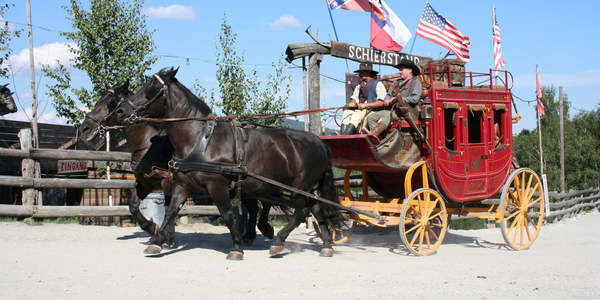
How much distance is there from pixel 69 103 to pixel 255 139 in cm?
779

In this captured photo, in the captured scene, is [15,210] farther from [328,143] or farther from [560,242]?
[560,242]

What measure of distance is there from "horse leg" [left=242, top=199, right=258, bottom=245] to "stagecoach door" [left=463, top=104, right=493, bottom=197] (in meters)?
3.22

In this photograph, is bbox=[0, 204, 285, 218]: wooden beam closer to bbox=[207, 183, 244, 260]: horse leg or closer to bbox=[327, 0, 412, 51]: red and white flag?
bbox=[207, 183, 244, 260]: horse leg

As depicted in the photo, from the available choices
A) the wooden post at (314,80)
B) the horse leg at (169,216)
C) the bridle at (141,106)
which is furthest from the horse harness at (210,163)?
the wooden post at (314,80)

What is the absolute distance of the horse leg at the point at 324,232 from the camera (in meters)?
7.61

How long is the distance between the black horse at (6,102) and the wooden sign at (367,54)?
9406 millimetres

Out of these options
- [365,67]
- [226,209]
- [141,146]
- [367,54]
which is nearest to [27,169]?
[141,146]

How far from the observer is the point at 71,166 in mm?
19062

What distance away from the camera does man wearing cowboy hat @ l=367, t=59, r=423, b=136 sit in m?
7.80

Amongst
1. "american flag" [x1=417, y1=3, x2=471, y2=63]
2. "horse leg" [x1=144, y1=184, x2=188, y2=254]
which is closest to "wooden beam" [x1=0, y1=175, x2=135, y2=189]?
"horse leg" [x1=144, y1=184, x2=188, y2=254]

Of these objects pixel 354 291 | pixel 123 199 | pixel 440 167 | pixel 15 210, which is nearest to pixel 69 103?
pixel 123 199

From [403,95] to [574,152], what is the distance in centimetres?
2786

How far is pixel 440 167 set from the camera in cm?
809

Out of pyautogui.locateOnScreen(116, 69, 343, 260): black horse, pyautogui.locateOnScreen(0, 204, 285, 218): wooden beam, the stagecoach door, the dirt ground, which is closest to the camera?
the dirt ground
